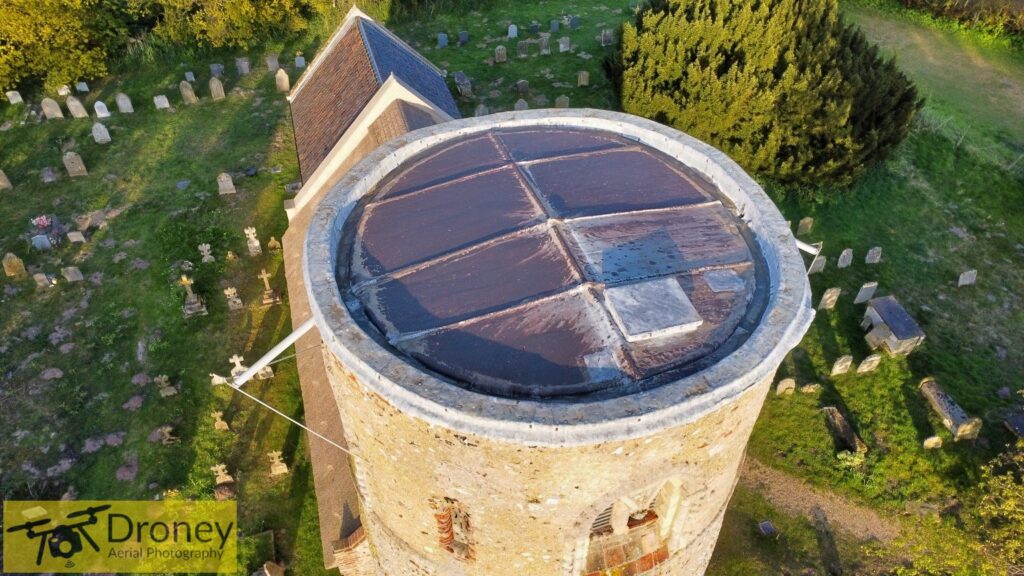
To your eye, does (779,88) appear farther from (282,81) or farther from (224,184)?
(282,81)

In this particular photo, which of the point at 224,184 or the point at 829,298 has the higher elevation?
the point at 829,298

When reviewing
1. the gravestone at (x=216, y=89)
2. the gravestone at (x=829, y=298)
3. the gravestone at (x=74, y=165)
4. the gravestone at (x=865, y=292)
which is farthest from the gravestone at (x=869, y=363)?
the gravestone at (x=74, y=165)

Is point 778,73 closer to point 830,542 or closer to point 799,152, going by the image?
point 799,152

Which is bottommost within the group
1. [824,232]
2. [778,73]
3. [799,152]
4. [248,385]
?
[248,385]

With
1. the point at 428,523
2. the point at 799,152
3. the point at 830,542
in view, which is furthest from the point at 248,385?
the point at 799,152

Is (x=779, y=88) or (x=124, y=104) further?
(x=124, y=104)

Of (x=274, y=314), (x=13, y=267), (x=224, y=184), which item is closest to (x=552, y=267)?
(x=274, y=314)
